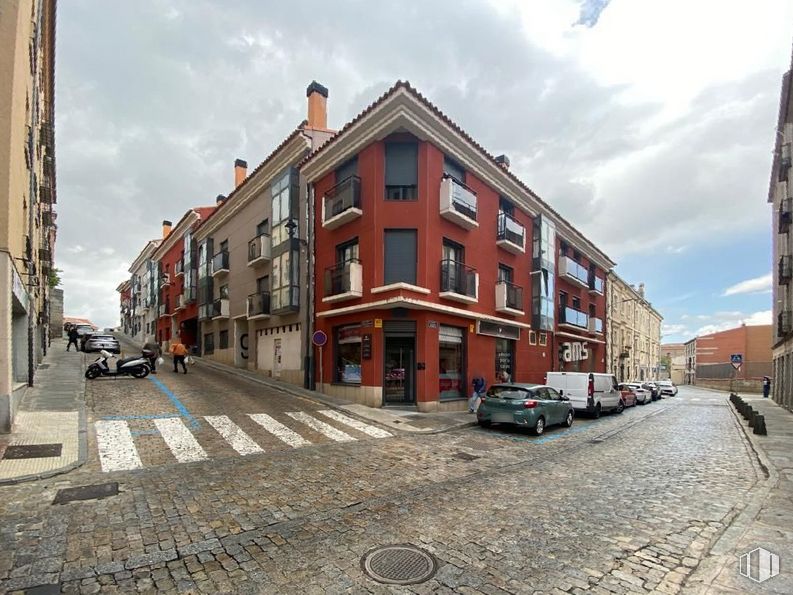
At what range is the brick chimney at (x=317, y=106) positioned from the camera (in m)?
20.1

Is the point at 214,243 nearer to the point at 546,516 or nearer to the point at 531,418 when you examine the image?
the point at 531,418

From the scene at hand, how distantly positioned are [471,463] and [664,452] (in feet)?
16.2

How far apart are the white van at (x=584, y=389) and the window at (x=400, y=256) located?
7026 millimetres

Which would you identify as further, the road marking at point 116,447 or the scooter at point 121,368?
the scooter at point 121,368

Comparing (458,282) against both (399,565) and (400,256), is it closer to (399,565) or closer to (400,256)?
(400,256)

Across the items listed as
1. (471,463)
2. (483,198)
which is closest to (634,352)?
(483,198)

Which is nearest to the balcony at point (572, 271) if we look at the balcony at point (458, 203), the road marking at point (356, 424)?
the balcony at point (458, 203)

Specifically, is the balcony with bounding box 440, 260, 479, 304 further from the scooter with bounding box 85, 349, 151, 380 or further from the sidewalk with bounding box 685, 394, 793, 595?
the scooter with bounding box 85, 349, 151, 380

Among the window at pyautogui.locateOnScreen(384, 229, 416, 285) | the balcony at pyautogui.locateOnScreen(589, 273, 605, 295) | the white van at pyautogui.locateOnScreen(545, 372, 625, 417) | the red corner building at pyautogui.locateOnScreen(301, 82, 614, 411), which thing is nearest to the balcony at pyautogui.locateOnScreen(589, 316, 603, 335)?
the balcony at pyautogui.locateOnScreen(589, 273, 605, 295)

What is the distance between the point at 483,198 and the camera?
720 inches

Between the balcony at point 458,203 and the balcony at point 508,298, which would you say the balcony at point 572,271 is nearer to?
the balcony at point 508,298

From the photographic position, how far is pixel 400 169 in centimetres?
1530

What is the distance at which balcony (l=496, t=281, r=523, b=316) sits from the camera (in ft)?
60.6

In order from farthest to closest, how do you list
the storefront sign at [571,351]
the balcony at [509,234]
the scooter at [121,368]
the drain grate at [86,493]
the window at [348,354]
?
the storefront sign at [571,351]
the balcony at [509,234]
the window at [348,354]
the scooter at [121,368]
the drain grate at [86,493]
